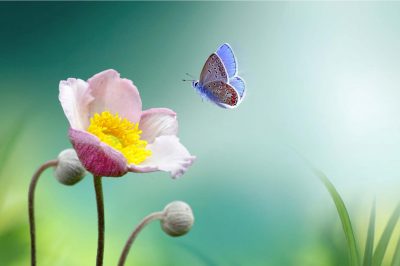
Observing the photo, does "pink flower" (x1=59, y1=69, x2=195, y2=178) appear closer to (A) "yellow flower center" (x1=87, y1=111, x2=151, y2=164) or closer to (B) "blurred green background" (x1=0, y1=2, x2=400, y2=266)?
(A) "yellow flower center" (x1=87, y1=111, x2=151, y2=164)

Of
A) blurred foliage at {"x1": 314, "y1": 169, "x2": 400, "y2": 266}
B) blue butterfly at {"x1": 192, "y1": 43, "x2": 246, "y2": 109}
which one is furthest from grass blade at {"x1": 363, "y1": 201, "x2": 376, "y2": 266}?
blue butterfly at {"x1": 192, "y1": 43, "x2": 246, "y2": 109}

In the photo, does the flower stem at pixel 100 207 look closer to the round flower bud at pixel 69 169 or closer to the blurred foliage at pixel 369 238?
the round flower bud at pixel 69 169

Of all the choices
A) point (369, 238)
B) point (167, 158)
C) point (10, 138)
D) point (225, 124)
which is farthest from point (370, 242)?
point (10, 138)

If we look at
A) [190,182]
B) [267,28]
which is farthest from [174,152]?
[267,28]

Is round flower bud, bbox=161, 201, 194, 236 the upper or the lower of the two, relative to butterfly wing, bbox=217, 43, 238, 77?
lower

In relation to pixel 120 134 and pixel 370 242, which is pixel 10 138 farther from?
pixel 370 242

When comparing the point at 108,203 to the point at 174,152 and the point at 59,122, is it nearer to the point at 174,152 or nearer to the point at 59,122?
the point at 59,122

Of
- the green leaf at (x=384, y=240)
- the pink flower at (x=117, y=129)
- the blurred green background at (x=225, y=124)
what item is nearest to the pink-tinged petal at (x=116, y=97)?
the pink flower at (x=117, y=129)
